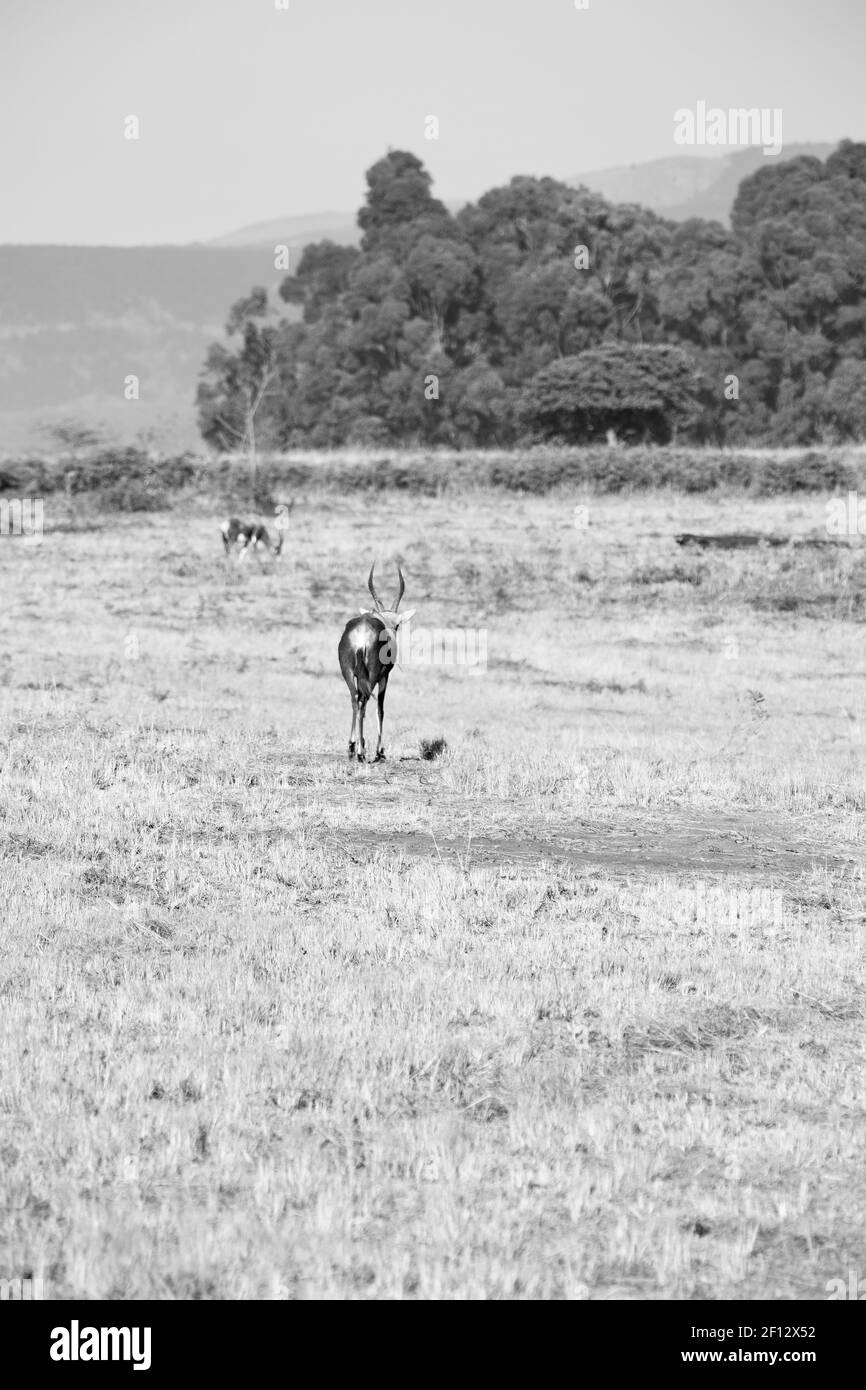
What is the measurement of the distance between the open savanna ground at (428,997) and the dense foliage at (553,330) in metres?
58.9

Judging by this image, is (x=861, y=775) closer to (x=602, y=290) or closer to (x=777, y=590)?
(x=777, y=590)

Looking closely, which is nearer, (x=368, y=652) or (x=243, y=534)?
(x=368, y=652)

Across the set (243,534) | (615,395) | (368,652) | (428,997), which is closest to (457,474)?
(615,395)

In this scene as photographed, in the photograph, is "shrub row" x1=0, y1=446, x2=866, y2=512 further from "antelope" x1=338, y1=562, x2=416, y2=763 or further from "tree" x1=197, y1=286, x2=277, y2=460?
"antelope" x1=338, y1=562, x2=416, y2=763

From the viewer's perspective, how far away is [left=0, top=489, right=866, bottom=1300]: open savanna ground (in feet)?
20.4

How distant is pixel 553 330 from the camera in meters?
83.1

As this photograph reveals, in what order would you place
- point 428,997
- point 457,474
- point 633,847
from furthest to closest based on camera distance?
1. point 457,474
2. point 633,847
3. point 428,997

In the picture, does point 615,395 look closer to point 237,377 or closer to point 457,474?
point 457,474

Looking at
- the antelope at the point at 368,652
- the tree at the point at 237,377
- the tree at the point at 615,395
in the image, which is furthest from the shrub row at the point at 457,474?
the antelope at the point at 368,652

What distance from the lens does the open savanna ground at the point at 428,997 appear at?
Result: 20.4ft

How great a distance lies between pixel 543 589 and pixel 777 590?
195 inches

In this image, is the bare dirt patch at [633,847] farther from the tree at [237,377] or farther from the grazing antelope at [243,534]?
the tree at [237,377]

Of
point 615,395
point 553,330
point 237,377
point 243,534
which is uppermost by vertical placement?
point 553,330

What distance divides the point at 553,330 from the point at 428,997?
7689 cm
